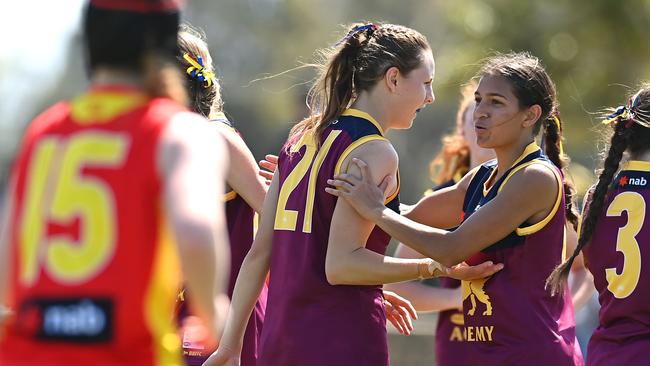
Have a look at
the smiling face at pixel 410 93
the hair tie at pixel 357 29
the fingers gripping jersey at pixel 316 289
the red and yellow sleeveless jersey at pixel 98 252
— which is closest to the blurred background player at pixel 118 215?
the red and yellow sleeveless jersey at pixel 98 252

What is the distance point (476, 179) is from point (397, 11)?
4380 centimetres

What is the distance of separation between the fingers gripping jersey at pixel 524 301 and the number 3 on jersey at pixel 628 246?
0.27 metres

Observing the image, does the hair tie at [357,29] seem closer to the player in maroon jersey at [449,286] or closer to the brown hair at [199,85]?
the brown hair at [199,85]

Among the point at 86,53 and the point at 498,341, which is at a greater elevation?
the point at 86,53

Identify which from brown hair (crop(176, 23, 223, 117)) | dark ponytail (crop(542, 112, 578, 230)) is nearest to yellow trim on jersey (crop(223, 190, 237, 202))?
brown hair (crop(176, 23, 223, 117))

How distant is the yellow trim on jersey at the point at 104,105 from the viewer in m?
2.85

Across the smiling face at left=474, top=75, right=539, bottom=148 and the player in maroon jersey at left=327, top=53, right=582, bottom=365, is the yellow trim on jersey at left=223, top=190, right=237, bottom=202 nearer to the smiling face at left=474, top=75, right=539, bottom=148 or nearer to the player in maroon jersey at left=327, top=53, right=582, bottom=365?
the player in maroon jersey at left=327, top=53, right=582, bottom=365

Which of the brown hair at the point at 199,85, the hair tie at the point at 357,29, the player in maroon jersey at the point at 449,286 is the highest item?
the hair tie at the point at 357,29

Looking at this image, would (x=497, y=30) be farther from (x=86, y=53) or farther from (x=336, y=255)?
(x=86, y=53)

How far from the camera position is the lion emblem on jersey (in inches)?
180

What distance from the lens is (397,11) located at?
4809 centimetres

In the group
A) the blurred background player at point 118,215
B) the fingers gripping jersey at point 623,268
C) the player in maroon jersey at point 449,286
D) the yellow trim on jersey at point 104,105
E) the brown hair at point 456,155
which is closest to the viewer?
the blurred background player at point 118,215

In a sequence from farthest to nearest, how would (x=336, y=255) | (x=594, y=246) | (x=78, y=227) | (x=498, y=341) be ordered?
(x=594, y=246) → (x=498, y=341) → (x=336, y=255) → (x=78, y=227)

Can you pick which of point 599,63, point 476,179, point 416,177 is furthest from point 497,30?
point 416,177
